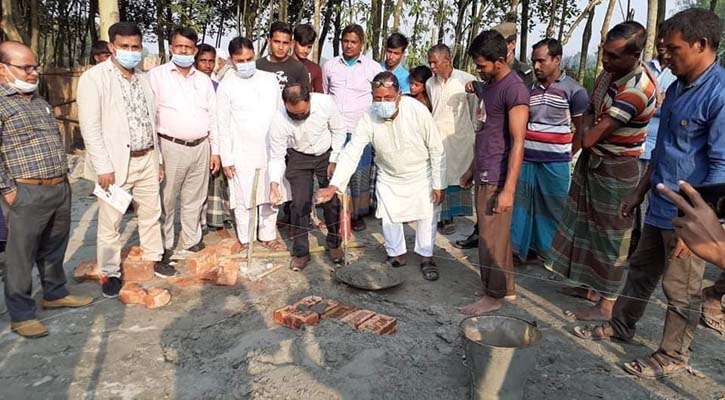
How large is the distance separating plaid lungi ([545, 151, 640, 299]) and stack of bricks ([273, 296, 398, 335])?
1.42 m

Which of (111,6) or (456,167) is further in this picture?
(111,6)

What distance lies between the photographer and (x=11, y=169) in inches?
134

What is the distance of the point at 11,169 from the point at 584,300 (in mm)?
4032

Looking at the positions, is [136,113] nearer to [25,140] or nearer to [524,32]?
[25,140]

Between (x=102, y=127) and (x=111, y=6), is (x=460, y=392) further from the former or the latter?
(x=111, y=6)

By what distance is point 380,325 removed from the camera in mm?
3541

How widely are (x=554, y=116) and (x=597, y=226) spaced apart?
3.53 ft

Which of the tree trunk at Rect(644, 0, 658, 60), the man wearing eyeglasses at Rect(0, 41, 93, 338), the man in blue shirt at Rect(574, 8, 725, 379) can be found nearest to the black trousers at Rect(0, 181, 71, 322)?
the man wearing eyeglasses at Rect(0, 41, 93, 338)

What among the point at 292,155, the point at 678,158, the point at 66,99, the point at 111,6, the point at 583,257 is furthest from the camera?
the point at 66,99

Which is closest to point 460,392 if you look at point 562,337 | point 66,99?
point 562,337

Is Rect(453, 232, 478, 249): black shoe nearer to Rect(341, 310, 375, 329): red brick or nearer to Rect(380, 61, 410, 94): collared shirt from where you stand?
Rect(380, 61, 410, 94): collared shirt

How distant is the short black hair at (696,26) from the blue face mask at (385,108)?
6.90 ft

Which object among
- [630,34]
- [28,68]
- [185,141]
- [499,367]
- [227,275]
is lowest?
[227,275]

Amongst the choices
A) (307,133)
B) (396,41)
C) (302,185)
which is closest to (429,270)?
(302,185)
